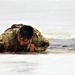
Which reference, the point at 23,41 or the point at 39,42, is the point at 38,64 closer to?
the point at 23,41

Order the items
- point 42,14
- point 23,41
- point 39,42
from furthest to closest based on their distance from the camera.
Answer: point 42,14, point 39,42, point 23,41

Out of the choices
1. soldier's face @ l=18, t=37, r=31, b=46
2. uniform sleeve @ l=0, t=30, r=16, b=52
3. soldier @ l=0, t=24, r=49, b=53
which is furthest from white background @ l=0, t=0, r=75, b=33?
soldier's face @ l=18, t=37, r=31, b=46

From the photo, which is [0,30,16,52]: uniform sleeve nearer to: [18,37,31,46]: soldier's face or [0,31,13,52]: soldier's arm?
[0,31,13,52]: soldier's arm

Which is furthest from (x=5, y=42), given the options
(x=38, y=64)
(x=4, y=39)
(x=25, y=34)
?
(x=38, y=64)

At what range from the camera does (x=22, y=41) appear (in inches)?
253

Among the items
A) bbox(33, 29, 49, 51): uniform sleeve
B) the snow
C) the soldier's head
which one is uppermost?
Result: the soldier's head

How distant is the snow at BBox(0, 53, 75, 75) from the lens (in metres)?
5.33

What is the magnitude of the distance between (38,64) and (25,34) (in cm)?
68

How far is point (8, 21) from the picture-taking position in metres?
10.3

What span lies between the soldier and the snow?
0.64ft

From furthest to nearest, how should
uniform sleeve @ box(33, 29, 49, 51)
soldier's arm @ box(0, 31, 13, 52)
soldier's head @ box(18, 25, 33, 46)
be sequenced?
uniform sleeve @ box(33, 29, 49, 51) < soldier's arm @ box(0, 31, 13, 52) < soldier's head @ box(18, 25, 33, 46)

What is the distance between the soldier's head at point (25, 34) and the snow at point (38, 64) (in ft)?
0.82

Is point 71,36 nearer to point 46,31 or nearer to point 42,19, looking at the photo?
point 46,31

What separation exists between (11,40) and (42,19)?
163 inches
